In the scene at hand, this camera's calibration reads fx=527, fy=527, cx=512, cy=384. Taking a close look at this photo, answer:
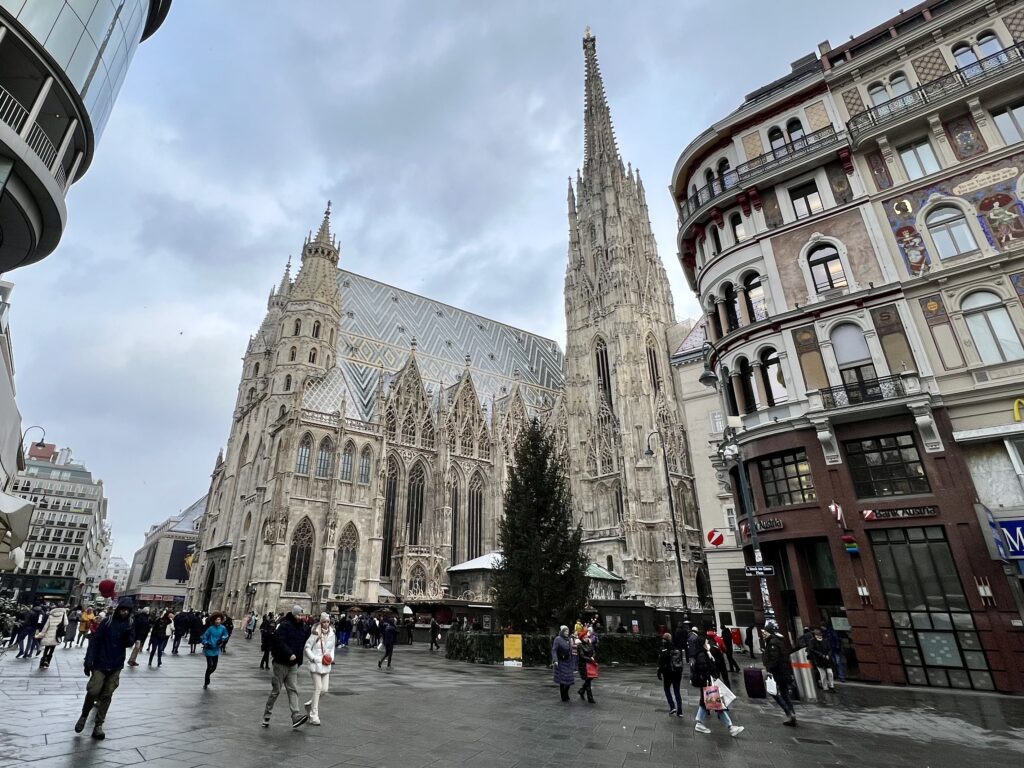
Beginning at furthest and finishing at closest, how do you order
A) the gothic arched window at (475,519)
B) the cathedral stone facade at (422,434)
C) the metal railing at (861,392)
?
the gothic arched window at (475,519) → the cathedral stone facade at (422,434) → the metal railing at (861,392)

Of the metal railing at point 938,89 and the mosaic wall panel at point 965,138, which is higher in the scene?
the metal railing at point 938,89

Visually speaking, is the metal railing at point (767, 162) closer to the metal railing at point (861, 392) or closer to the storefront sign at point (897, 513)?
the metal railing at point (861, 392)

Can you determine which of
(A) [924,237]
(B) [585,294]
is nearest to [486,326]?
(B) [585,294]

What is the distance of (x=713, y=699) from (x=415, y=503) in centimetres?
4225

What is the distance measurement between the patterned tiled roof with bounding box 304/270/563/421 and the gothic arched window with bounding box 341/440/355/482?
3.22 meters

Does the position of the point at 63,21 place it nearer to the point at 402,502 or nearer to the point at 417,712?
the point at 417,712

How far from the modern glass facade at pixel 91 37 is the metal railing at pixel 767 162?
21.8 m

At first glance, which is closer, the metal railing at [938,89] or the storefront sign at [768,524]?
the metal railing at [938,89]

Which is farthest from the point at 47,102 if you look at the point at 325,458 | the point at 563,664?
the point at 325,458

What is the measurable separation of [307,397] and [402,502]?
12.3 meters

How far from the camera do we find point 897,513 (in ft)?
46.2

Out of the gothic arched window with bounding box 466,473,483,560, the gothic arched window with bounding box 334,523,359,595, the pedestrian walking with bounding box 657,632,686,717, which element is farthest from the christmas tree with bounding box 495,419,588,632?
the gothic arched window with bounding box 466,473,483,560

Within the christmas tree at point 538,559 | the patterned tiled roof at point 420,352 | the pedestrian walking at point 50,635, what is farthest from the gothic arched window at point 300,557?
the pedestrian walking at point 50,635

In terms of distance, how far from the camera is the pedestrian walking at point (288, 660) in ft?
25.1
